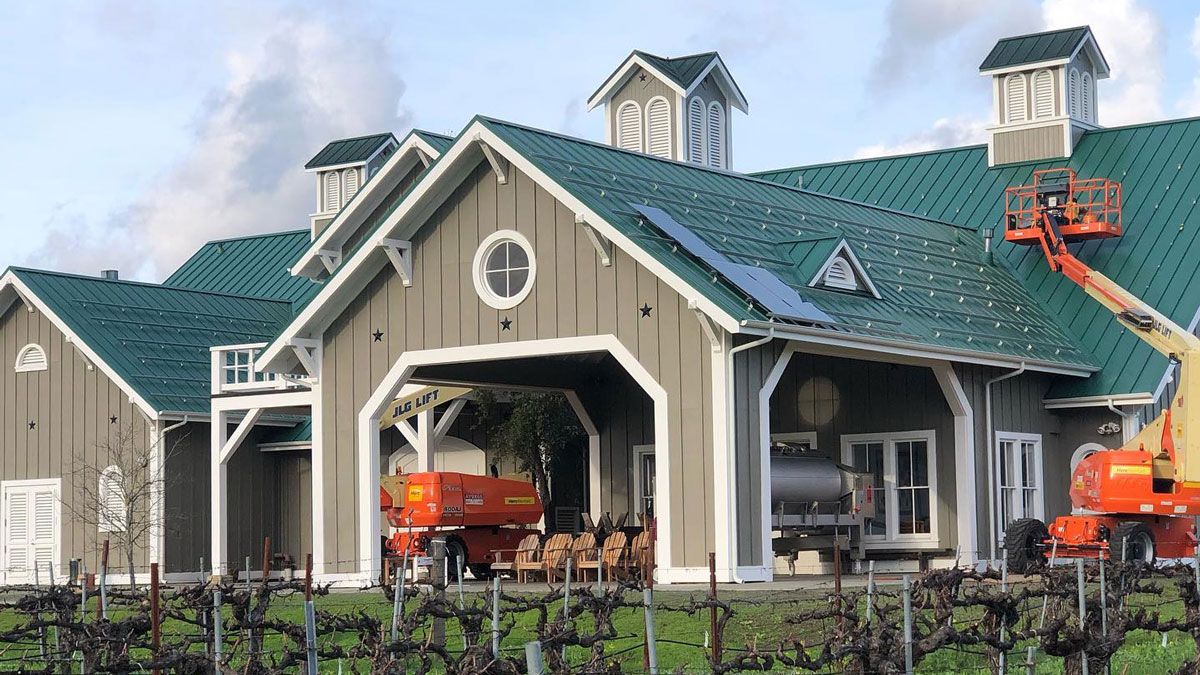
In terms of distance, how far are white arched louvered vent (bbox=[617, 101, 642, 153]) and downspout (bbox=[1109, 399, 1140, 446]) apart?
488 inches

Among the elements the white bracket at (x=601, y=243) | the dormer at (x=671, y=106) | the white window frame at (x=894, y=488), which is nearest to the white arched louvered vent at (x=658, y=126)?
the dormer at (x=671, y=106)

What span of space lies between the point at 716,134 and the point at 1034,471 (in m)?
11.8

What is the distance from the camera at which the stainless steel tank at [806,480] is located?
2873cm

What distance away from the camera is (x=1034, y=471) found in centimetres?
3142

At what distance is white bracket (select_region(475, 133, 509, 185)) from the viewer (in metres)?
27.3

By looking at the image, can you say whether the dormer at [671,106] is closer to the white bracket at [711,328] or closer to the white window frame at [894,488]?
the white window frame at [894,488]

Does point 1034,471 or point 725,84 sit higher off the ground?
point 725,84

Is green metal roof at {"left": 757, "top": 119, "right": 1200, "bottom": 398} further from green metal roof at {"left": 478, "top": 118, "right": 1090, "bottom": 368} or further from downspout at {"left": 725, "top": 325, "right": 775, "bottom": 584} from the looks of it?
downspout at {"left": 725, "top": 325, "right": 775, "bottom": 584}

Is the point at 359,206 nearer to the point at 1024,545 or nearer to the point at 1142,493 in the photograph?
the point at 1024,545

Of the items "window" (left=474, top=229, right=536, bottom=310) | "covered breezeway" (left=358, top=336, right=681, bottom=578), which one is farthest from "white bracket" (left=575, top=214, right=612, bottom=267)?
"covered breezeway" (left=358, top=336, right=681, bottom=578)

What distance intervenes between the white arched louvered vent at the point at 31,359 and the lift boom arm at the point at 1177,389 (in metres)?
17.8

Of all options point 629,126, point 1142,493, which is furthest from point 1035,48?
point 1142,493

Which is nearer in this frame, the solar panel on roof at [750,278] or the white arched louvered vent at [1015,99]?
the solar panel on roof at [750,278]

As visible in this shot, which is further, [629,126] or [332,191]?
[332,191]
